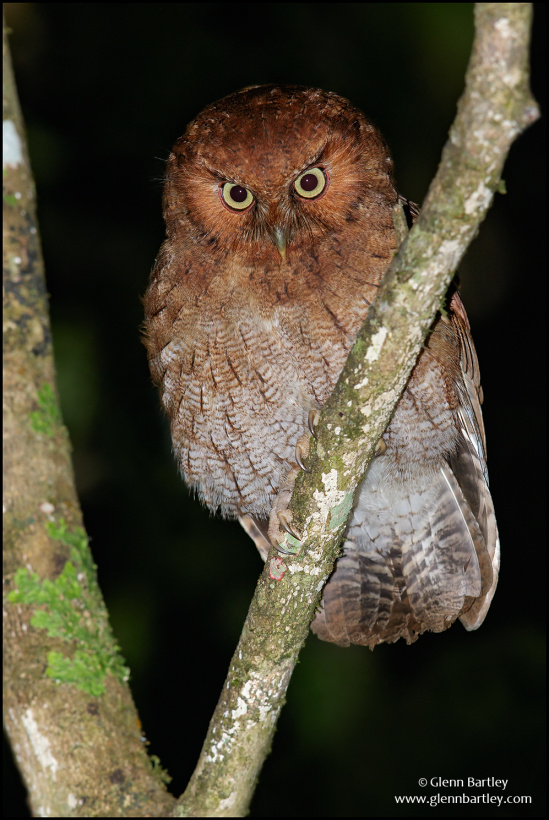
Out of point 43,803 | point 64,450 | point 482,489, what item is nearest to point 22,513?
point 64,450

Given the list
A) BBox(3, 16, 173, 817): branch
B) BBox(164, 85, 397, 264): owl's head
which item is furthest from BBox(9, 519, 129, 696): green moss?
BBox(164, 85, 397, 264): owl's head

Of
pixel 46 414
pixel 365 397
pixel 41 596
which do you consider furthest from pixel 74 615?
pixel 365 397

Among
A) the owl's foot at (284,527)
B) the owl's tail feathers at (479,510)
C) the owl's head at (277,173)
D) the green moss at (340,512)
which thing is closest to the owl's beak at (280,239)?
the owl's head at (277,173)

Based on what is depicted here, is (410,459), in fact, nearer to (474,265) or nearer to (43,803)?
(43,803)

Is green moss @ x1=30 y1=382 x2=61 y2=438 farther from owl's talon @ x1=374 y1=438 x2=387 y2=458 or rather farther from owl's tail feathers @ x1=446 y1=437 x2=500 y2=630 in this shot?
owl's tail feathers @ x1=446 y1=437 x2=500 y2=630

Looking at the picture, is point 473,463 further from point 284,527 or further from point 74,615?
point 74,615

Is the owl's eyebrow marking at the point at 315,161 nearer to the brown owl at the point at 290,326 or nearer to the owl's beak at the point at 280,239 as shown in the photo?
the brown owl at the point at 290,326
